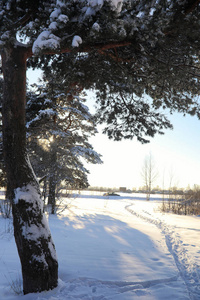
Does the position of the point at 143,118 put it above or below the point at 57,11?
below

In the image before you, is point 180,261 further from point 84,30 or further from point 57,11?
point 57,11

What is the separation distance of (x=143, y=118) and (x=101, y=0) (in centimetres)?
362

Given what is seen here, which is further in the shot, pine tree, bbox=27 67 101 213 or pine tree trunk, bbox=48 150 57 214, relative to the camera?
pine tree trunk, bbox=48 150 57 214

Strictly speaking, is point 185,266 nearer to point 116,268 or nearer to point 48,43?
point 116,268

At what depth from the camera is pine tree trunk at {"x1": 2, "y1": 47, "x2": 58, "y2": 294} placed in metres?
2.70

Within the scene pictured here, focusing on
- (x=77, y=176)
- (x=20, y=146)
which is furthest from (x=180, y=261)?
(x=77, y=176)

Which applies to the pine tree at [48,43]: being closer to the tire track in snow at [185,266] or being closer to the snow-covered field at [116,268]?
the snow-covered field at [116,268]

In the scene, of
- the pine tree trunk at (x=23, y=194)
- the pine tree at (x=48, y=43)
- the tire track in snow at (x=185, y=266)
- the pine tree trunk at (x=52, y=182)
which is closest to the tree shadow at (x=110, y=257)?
the tire track in snow at (x=185, y=266)

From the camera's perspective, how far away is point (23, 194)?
282cm

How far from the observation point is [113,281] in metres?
3.09

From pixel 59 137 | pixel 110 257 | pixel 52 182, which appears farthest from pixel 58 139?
pixel 110 257

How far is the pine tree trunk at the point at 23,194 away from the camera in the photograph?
8.86 feet

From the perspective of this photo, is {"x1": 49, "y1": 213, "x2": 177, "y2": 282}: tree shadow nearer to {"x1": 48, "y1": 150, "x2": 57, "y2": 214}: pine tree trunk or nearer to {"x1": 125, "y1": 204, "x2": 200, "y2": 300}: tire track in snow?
{"x1": 125, "y1": 204, "x2": 200, "y2": 300}: tire track in snow

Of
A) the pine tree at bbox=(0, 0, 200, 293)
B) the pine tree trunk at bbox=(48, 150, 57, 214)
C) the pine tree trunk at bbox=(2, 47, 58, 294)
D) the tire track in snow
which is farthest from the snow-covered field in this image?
the pine tree trunk at bbox=(48, 150, 57, 214)
